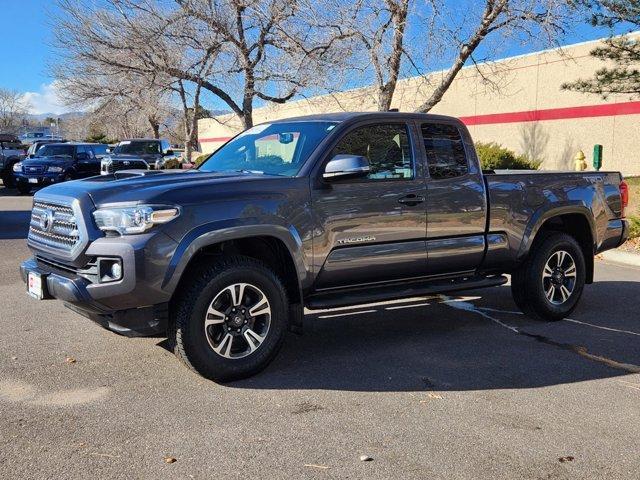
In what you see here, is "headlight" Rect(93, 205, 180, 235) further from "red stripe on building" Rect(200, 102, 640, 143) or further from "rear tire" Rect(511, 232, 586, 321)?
"red stripe on building" Rect(200, 102, 640, 143)

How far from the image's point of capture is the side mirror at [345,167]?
484 centimetres

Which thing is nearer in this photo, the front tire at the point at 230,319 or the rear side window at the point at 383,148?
the front tire at the point at 230,319

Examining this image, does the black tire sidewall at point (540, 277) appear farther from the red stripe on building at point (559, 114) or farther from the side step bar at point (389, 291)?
the red stripe on building at point (559, 114)

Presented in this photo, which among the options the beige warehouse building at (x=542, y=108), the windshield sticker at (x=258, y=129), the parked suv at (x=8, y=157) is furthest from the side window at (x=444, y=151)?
the parked suv at (x=8, y=157)

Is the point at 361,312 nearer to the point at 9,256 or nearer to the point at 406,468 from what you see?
the point at 406,468

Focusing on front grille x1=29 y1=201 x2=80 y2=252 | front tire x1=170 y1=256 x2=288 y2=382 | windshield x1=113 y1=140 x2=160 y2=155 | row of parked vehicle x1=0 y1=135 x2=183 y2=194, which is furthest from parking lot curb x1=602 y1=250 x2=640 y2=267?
windshield x1=113 y1=140 x2=160 y2=155

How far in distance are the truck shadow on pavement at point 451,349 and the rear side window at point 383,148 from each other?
148 centimetres

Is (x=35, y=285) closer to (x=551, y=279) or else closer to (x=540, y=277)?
(x=540, y=277)

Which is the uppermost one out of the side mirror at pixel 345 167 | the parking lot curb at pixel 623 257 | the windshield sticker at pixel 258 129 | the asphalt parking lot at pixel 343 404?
the windshield sticker at pixel 258 129

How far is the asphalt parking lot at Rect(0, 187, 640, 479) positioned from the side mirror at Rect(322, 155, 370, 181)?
1.47m

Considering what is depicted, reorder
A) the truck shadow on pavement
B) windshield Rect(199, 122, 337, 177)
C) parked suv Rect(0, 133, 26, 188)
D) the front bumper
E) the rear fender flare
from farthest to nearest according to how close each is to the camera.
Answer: parked suv Rect(0, 133, 26, 188) < the rear fender flare < windshield Rect(199, 122, 337, 177) < the truck shadow on pavement < the front bumper

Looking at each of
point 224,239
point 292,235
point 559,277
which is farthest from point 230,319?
point 559,277

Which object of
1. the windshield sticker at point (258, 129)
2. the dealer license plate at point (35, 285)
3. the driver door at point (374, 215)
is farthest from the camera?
the windshield sticker at point (258, 129)

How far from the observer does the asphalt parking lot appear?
11.4 ft
